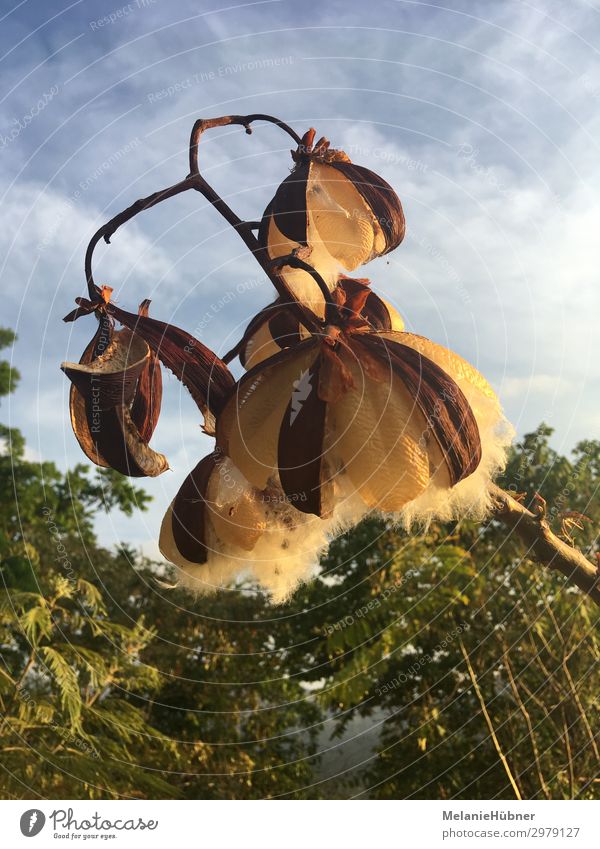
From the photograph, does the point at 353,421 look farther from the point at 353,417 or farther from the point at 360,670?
the point at 360,670

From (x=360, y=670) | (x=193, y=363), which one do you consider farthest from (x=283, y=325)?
(x=360, y=670)

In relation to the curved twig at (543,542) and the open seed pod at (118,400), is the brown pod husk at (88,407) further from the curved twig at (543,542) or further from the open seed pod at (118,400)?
the curved twig at (543,542)

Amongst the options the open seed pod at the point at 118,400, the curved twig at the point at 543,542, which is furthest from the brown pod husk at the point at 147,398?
the curved twig at the point at 543,542

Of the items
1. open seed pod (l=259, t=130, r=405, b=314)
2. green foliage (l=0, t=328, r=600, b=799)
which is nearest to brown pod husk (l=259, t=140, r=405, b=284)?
open seed pod (l=259, t=130, r=405, b=314)

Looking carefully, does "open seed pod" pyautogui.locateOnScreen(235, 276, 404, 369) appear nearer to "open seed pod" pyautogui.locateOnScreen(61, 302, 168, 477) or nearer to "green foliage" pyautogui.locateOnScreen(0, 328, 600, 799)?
"open seed pod" pyautogui.locateOnScreen(61, 302, 168, 477)

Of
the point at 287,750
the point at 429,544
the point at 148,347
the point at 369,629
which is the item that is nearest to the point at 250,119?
the point at 148,347

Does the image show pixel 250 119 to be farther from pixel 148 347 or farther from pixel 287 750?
pixel 287 750
